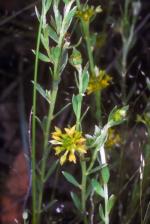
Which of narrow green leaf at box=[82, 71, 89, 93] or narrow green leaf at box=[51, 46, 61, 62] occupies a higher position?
narrow green leaf at box=[51, 46, 61, 62]

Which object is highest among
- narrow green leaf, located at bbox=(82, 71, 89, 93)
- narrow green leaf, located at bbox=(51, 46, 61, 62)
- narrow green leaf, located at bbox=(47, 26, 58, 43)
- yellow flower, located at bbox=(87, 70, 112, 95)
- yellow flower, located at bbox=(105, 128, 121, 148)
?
narrow green leaf, located at bbox=(47, 26, 58, 43)

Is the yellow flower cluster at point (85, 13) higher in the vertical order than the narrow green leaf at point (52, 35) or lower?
higher

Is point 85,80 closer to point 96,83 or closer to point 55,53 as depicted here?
point 55,53

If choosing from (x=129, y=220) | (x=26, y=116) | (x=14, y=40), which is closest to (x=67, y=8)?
(x=129, y=220)

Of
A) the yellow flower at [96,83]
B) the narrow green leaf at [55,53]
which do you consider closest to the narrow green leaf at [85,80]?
the narrow green leaf at [55,53]

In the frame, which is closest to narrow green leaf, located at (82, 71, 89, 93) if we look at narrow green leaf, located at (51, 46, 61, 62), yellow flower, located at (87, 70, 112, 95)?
narrow green leaf, located at (51, 46, 61, 62)

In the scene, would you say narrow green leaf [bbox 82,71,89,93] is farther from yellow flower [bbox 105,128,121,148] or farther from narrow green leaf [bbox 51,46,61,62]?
yellow flower [bbox 105,128,121,148]

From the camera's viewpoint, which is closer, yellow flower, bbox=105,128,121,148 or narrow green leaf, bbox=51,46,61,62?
narrow green leaf, bbox=51,46,61,62

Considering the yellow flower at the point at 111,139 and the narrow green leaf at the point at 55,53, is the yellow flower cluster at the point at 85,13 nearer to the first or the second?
the narrow green leaf at the point at 55,53

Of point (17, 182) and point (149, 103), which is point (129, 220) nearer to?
point (149, 103)

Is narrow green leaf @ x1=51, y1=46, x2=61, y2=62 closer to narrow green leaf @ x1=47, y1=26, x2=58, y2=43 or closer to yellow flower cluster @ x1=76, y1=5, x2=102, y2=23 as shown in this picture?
narrow green leaf @ x1=47, y1=26, x2=58, y2=43

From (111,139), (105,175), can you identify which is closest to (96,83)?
(111,139)
